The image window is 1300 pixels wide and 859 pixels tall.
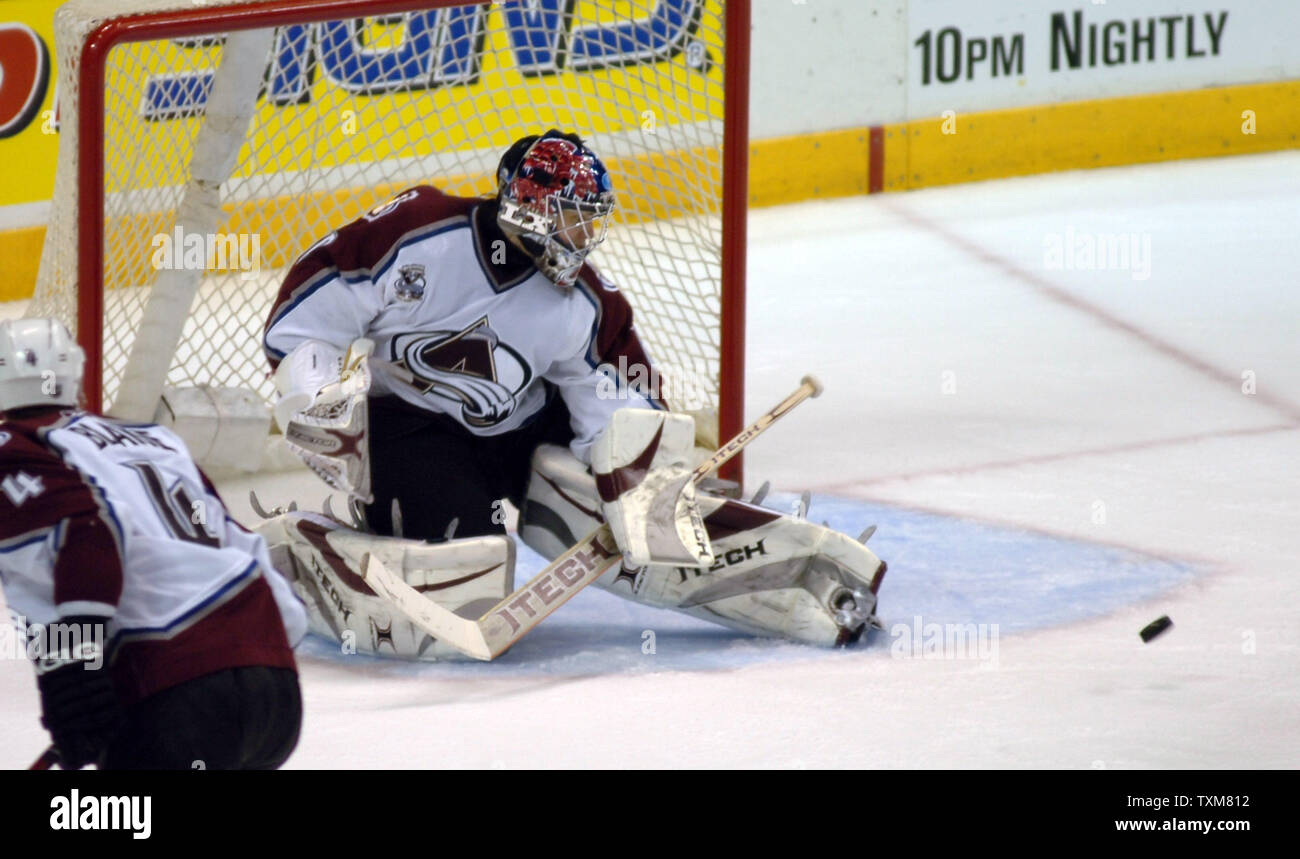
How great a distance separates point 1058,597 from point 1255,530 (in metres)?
0.63

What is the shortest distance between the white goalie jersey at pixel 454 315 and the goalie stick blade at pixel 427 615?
→ 36cm

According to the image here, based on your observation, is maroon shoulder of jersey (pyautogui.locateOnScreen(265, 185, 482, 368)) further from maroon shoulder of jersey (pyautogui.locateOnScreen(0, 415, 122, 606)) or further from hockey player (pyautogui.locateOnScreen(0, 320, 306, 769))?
maroon shoulder of jersey (pyautogui.locateOnScreen(0, 415, 122, 606))

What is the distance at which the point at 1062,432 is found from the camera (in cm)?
491

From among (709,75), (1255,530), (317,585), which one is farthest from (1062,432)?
(317,585)

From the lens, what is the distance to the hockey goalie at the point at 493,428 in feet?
11.0

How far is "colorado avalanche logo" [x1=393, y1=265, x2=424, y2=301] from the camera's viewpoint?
3.42 m

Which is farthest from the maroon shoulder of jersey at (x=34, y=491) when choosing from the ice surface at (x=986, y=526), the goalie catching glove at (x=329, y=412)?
the goalie catching glove at (x=329, y=412)

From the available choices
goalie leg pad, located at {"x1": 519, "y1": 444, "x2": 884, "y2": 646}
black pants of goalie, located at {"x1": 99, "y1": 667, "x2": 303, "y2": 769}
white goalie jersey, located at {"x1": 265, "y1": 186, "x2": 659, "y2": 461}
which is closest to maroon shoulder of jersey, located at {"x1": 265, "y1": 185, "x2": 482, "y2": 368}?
white goalie jersey, located at {"x1": 265, "y1": 186, "x2": 659, "y2": 461}

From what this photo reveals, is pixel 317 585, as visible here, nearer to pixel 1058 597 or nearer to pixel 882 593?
pixel 882 593

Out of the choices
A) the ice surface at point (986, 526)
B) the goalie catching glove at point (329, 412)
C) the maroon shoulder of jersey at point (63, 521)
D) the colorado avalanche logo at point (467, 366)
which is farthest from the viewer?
the colorado avalanche logo at point (467, 366)

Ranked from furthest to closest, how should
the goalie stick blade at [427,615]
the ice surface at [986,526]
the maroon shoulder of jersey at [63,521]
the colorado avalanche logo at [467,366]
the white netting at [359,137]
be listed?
the white netting at [359,137] → the colorado avalanche logo at [467,366] → the goalie stick blade at [427,615] → the ice surface at [986,526] → the maroon shoulder of jersey at [63,521]

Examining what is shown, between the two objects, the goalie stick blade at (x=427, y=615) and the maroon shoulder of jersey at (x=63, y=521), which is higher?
the maroon shoulder of jersey at (x=63, y=521)

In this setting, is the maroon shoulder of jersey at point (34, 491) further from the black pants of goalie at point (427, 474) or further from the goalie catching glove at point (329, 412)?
the black pants of goalie at point (427, 474)

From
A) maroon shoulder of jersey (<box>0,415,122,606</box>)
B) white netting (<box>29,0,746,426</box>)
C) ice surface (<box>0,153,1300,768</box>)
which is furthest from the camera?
white netting (<box>29,0,746,426</box>)
